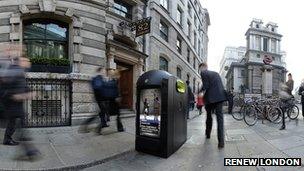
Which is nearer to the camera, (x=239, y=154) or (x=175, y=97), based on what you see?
(x=239, y=154)

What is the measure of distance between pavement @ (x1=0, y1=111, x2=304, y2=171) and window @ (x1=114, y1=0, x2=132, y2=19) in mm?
8957

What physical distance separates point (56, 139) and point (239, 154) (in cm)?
472

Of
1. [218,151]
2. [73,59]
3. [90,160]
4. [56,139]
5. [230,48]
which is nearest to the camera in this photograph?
[90,160]

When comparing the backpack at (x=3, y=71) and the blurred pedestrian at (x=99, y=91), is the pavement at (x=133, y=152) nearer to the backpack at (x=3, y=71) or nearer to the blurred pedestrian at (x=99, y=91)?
the blurred pedestrian at (x=99, y=91)

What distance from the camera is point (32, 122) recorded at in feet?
36.3

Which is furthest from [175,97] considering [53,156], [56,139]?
[56,139]

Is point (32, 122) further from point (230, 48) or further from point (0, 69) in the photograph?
point (230, 48)

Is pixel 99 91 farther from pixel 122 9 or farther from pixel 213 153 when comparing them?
pixel 122 9

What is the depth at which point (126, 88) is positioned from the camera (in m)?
16.6

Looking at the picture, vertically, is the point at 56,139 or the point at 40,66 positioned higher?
the point at 40,66

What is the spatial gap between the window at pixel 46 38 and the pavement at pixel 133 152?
4452mm

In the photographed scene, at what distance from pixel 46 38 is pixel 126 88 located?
212 inches

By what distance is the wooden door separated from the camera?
16.2m

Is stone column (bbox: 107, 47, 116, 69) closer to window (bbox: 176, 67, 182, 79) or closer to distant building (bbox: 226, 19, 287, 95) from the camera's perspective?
window (bbox: 176, 67, 182, 79)
